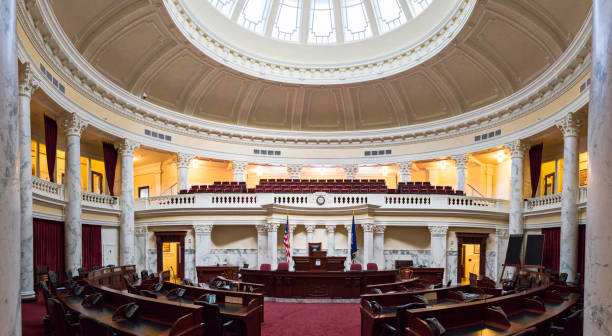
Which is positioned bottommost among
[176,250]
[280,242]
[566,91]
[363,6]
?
[176,250]

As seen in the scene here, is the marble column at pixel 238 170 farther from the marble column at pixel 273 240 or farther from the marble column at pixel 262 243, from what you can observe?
the marble column at pixel 273 240

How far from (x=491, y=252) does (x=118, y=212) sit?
15937mm

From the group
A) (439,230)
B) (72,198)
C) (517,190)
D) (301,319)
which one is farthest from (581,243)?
(72,198)

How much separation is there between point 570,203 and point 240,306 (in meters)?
11.3

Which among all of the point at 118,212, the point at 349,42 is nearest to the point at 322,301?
the point at 118,212

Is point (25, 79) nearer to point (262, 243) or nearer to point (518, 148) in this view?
point (262, 243)

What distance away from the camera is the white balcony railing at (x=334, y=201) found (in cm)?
1477

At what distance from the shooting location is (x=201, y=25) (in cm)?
Result: 1666

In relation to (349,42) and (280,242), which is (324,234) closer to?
(280,242)

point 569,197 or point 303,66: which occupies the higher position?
point 303,66

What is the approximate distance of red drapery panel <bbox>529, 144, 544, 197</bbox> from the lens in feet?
50.2

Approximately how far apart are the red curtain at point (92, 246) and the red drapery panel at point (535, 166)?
713 inches

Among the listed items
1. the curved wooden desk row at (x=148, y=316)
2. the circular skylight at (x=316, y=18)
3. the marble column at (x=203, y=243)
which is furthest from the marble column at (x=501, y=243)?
the curved wooden desk row at (x=148, y=316)

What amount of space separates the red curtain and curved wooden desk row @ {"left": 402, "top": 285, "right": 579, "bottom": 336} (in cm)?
1322
